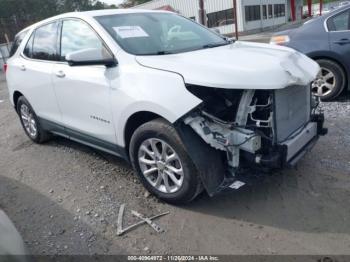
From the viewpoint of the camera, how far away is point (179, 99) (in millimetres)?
3217

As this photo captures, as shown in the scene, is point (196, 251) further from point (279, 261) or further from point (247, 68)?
point (247, 68)

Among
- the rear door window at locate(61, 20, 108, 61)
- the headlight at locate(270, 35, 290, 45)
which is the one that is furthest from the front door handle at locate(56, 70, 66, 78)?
the headlight at locate(270, 35, 290, 45)

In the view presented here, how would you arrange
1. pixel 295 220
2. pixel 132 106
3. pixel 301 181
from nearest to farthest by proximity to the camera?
pixel 295 220, pixel 132 106, pixel 301 181

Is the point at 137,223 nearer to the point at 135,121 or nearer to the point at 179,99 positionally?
the point at 135,121

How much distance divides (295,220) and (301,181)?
718mm

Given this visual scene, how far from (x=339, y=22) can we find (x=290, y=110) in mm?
3547

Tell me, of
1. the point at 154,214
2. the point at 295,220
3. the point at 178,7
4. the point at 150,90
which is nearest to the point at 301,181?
the point at 295,220

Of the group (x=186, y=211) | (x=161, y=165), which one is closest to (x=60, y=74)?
(x=161, y=165)

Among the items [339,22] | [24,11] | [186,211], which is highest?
[24,11]

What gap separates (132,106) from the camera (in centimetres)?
355

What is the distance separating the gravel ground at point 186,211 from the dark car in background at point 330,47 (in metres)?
1.41

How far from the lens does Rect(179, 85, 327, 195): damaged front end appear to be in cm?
322

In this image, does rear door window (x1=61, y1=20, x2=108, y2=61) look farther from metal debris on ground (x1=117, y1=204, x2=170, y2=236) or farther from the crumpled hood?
metal debris on ground (x1=117, y1=204, x2=170, y2=236)

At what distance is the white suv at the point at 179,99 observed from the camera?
3227 millimetres
